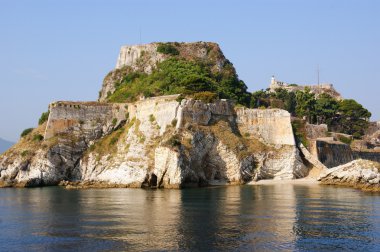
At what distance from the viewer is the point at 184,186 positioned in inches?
2361

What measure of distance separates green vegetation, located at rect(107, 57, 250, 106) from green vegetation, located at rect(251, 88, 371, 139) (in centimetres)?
626

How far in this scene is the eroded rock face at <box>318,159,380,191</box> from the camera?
55.8m

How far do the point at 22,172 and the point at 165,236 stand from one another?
42.1m

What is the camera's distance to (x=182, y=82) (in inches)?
3071

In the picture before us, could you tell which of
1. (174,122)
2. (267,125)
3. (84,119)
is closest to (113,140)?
(84,119)

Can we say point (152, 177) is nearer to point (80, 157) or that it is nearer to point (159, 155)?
point (159, 155)

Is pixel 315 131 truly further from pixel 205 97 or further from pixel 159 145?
pixel 159 145

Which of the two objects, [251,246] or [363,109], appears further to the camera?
[363,109]

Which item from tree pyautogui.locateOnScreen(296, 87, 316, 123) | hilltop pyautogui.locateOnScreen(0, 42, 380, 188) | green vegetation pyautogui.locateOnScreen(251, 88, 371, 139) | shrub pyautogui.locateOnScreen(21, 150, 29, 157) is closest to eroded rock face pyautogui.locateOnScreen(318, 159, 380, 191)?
hilltop pyautogui.locateOnScreen(0, 42, 380, 188)

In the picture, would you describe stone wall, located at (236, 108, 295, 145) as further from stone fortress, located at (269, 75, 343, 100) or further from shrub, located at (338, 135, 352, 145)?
stone fortress, located at (269, 75, 343, 100)

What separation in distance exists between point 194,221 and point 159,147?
26.2 metres

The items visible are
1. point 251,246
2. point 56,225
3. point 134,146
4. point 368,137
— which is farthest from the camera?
point 368,137

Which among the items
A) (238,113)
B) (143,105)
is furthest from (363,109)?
(143,105)

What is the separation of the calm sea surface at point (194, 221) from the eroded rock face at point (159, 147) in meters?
8.69
